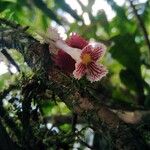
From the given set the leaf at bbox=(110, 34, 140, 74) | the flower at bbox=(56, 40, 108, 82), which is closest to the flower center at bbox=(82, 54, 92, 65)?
the flower at bbox=(56, 40, 108, 82)

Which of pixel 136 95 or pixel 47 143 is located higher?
pixel 47 143

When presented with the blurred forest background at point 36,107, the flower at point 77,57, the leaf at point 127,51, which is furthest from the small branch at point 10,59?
the leaf at point 127,51

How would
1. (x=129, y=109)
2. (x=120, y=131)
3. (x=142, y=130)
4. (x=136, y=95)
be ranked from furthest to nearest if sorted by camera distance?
(x=136, y=95) < (x=129, y=109) < (x=142, y=130) < (x=120, y=131)

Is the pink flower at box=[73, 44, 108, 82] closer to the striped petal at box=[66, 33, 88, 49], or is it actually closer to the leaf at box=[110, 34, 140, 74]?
the striped petal at box=[66, 33, 88, 49]

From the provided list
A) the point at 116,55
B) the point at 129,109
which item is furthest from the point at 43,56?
the point at 116,55

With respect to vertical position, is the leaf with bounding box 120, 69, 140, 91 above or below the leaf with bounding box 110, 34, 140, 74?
below

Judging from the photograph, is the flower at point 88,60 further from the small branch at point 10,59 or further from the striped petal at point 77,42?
the small branch at point 10,59

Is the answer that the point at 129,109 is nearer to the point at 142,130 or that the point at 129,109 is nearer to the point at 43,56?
the point at 142,130

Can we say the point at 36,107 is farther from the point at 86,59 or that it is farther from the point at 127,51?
the point at 127,51
